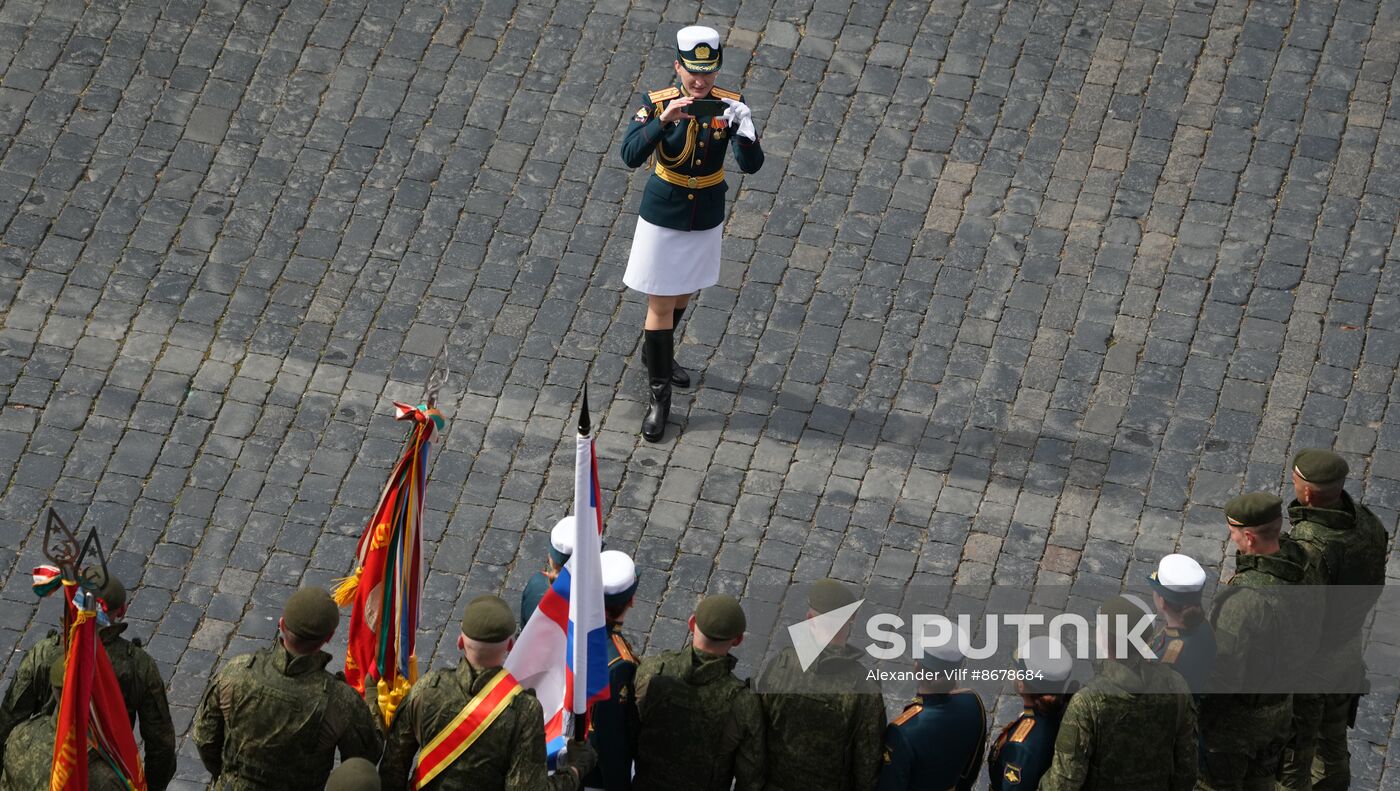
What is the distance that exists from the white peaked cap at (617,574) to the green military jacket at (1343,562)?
292cm

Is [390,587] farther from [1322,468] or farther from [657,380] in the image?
[1322,468]

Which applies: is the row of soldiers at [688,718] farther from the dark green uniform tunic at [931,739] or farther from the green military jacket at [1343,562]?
the green military jacket at [1343,562]

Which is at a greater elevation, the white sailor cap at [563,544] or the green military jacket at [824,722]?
the white sailor cap at [563,544]

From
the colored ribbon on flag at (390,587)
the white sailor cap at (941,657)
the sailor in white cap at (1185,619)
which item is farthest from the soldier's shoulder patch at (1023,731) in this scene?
the colored ribbon on flag at (390,587)

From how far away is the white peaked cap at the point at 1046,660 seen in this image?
24.7ft

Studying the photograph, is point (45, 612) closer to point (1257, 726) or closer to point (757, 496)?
point (757, 496)

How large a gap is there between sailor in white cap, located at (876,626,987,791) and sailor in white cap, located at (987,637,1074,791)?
17 centimetres

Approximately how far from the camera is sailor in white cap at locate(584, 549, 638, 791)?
301 inches

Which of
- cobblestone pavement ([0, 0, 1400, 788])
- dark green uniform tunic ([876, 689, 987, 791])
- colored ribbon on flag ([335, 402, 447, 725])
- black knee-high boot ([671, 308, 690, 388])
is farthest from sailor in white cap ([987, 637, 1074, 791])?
black knee-high boot ([671, 308, 690, 388])

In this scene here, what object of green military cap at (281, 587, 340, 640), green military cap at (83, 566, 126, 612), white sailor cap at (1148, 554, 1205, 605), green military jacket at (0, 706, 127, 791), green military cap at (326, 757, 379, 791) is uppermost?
white sailor cap at (1148, 554, 1205, 605)

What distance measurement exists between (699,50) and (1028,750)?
166 inches

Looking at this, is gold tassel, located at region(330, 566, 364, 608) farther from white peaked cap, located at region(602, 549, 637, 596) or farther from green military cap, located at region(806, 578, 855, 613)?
green military cap, located at region(806, 578, 855, 613)

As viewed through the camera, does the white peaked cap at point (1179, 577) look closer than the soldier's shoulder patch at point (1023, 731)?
No

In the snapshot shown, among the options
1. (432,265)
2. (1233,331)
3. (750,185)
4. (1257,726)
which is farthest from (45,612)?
(1233,331)
